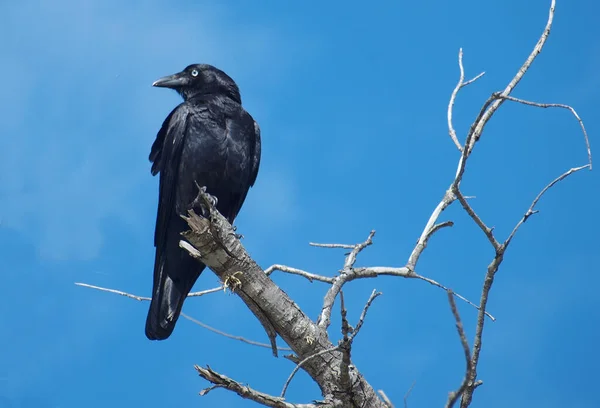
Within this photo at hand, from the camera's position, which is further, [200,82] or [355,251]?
[200,82]

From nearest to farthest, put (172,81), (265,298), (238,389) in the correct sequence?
(238,389) → (265,298) → (172,81)

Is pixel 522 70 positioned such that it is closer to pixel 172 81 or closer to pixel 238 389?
pixel 238 389

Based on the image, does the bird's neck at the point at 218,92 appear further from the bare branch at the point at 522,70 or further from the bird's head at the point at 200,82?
the bare branch at the point at 522,70

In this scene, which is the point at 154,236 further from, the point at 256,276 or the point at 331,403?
the point at 331,403

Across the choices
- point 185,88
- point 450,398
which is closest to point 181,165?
point 185,88

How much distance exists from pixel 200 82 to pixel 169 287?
1.39 meters

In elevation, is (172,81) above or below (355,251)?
above

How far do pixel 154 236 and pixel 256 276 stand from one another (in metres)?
1.28

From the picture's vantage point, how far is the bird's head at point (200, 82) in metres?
4.71

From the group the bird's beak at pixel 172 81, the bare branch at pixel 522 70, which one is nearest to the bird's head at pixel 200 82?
the bird's beak at pixel 172 81

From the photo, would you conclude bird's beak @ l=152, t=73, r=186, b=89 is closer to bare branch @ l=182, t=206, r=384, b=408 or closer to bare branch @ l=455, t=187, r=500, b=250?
bare branch @ l=182, t=206, r=384, b=408

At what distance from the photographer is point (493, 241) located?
9.41 feet

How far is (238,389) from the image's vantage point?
8.80 ft

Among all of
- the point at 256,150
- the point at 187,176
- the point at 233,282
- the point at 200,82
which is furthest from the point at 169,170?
the point at 233,282
